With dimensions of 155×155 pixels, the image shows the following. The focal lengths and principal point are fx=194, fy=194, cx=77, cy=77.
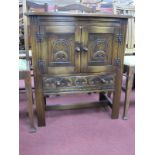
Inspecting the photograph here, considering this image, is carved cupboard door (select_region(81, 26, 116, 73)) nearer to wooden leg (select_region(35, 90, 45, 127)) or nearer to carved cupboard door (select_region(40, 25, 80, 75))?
carved cupboard door (select_region(40, 25, 80, 75))

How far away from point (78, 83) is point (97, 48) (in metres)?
0.32

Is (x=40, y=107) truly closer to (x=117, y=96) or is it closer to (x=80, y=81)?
(x=80, y=81)

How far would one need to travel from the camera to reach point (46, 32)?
1.39m

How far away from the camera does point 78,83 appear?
1.57 m

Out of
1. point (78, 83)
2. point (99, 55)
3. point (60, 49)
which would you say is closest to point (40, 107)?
point (78, 83)

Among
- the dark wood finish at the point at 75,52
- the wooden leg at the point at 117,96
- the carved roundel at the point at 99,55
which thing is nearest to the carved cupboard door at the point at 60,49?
the dark wood finish at the point at 75,52

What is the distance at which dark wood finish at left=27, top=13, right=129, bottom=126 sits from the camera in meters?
1.39

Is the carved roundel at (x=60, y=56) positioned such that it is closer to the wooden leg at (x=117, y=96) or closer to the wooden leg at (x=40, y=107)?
the wooden leg at (x=40, y=107)
